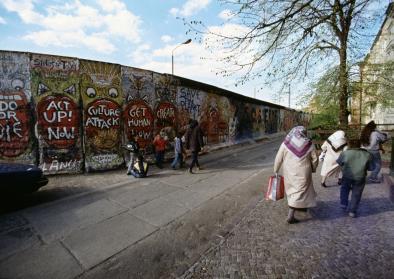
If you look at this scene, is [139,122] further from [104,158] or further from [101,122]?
[104,158]

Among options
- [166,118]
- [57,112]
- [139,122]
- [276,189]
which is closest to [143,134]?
[139,122]

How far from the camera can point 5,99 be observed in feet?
18.5

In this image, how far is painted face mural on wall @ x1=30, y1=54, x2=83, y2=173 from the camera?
19.6ft

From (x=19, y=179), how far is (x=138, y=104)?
4511mm

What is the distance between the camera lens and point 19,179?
3900mm

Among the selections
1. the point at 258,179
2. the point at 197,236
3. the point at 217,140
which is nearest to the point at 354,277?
A: the point at 197,236

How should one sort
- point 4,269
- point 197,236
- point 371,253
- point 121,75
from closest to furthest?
1. point 4,269
2. point 371,253
3. point 197,236
4. point 121,75

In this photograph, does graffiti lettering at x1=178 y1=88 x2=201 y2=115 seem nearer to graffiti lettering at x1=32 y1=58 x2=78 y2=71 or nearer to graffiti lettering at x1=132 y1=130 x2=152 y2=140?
graffiti lettering at x1=132 y1=130 x2=152 y2=140

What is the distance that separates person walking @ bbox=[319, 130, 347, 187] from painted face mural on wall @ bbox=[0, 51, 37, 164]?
8.20 m

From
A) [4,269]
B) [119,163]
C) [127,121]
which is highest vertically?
[127,121]

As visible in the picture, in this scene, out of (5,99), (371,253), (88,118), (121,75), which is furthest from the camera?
(121,75)

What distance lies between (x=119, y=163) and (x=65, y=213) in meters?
3.48

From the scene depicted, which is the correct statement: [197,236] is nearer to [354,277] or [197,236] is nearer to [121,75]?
[354,277]

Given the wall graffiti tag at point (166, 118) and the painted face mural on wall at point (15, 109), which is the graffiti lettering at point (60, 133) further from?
the wall graffiti tag at point (166, 118)
